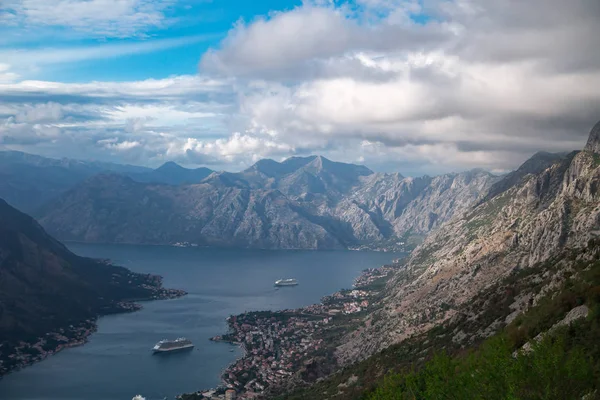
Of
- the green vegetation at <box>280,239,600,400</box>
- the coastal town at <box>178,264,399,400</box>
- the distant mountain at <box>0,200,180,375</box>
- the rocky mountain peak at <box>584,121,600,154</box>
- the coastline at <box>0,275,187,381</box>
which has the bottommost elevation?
the coastal town at <box>178,264,399,400</box>

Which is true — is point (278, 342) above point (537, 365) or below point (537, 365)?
below

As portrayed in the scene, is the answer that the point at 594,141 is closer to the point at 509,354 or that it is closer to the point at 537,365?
the point at 509,354

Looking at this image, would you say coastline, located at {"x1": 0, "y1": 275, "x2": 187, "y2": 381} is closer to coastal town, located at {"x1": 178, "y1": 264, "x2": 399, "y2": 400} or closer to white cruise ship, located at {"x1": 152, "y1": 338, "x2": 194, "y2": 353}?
white cruise ship, located at {"x1": 152, "y1": 338, "x2": 194, "y2": 353}

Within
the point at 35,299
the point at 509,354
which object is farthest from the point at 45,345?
the point at 509,354

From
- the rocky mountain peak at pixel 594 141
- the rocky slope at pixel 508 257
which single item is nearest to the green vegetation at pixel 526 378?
A: the rocky slope at pixel 508 257

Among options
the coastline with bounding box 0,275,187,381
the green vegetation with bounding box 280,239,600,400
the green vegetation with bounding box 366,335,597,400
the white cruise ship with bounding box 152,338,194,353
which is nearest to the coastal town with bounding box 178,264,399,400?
the white cruise ship with bounding box 152,338,194,353
